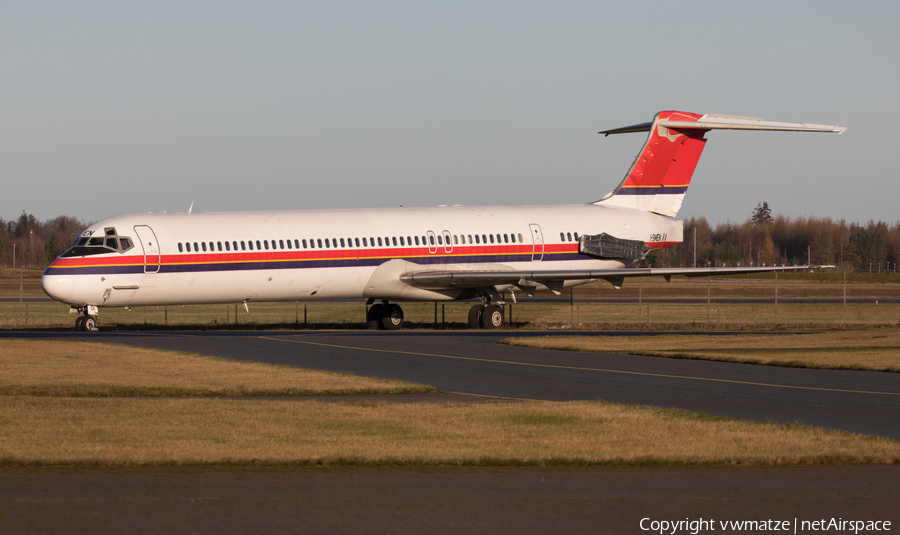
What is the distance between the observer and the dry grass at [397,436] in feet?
38.8

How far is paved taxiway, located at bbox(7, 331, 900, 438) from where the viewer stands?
16.6 m

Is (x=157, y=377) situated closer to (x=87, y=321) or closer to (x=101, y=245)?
(x=101, y=245)

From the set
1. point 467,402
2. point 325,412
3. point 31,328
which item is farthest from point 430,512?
point 31,328

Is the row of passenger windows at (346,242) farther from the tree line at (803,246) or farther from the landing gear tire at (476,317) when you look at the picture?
the tree line at (803,246)

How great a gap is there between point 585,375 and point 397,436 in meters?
8.93

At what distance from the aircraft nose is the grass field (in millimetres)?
14049

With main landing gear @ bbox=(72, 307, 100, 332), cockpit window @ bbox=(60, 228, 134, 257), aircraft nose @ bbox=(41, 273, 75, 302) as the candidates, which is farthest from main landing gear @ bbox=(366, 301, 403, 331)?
aircraft nose @ bbox=(41, 273, 75, 302)

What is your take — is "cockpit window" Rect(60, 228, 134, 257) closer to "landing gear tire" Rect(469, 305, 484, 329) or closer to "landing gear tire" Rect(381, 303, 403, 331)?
"landing gear tire" Rect(381, 303, 403, 331)

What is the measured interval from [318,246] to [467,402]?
19929 mm

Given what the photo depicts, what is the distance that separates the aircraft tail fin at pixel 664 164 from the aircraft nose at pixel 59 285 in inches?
847

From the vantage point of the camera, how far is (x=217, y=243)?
112ft

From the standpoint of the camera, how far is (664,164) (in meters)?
43.8

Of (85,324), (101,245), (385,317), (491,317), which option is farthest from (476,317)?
(85,324)

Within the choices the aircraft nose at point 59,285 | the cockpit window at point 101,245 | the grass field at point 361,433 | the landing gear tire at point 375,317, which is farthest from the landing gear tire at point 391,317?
the grass field at point 361,433
